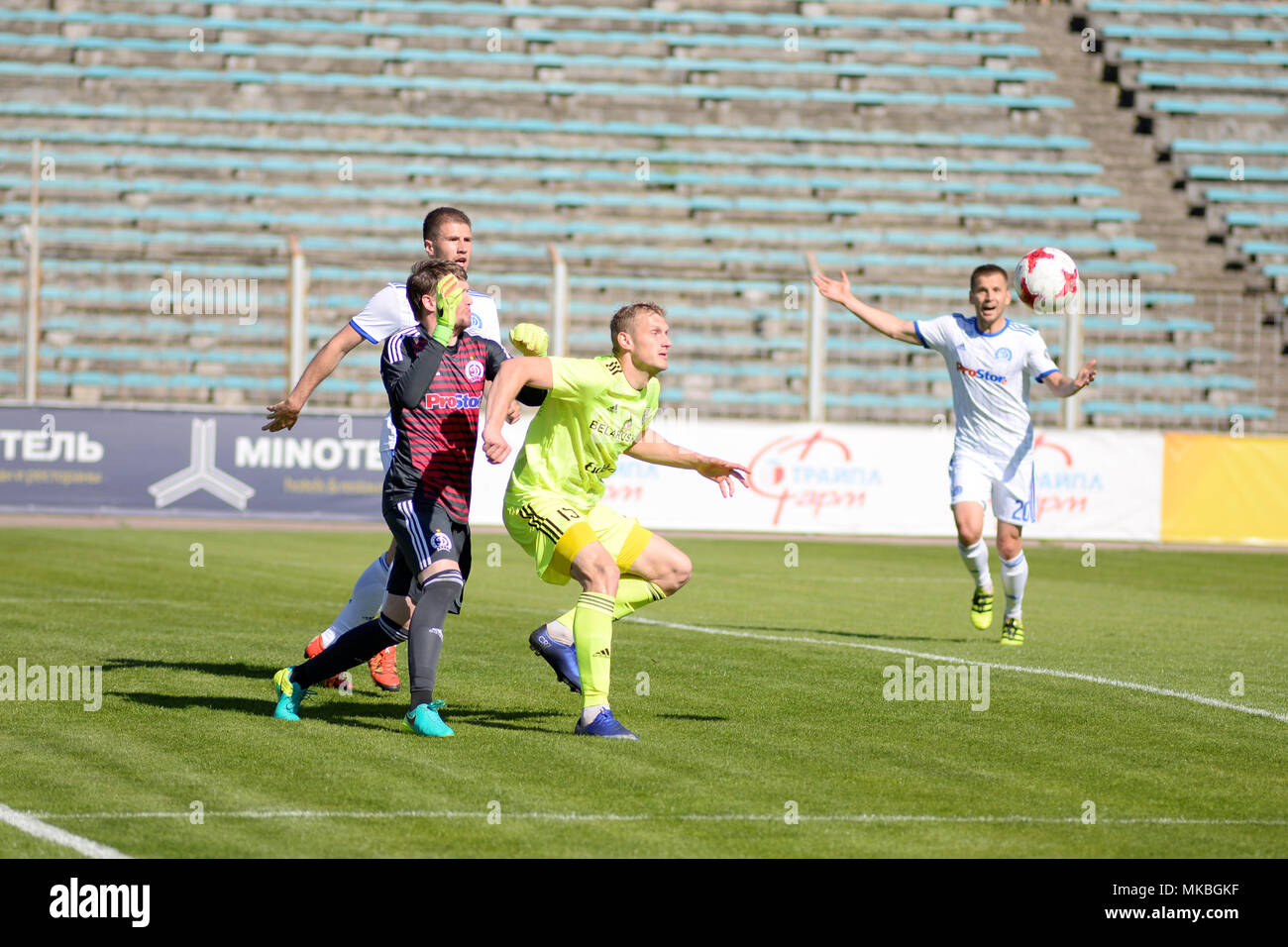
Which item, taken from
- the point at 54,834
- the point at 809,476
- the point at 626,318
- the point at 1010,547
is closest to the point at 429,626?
the point at 626,318

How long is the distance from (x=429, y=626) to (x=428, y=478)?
648mm

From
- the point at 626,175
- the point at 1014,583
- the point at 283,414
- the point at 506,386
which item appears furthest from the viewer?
the point at 626,175

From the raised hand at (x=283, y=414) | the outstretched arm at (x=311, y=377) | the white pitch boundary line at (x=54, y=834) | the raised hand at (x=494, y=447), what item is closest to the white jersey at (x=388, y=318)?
the outstretched arm at (x=311, y=377)

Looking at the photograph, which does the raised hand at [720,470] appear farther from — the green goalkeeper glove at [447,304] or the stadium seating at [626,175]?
the stadium seating at [626,175]

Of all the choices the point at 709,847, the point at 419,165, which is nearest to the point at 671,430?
the point at 419,165

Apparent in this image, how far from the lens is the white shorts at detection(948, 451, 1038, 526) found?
1170 cm

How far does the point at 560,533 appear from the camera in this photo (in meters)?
7.46

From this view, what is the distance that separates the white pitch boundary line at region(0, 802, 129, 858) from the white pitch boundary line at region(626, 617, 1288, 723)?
5514 millimetres

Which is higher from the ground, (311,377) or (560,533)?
(311,377)

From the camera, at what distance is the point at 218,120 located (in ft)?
93.5

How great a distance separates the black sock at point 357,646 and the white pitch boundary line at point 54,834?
1984mm

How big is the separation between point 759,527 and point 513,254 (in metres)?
7.28

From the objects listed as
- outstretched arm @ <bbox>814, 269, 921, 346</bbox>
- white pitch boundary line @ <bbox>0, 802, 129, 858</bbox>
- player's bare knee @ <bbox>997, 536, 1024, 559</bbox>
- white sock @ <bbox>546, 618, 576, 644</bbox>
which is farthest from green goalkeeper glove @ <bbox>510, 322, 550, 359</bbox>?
player's bare knee @ <bbox>997, 536, 1024, 559</bbox>

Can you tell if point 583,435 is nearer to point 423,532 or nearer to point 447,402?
point 447,402
